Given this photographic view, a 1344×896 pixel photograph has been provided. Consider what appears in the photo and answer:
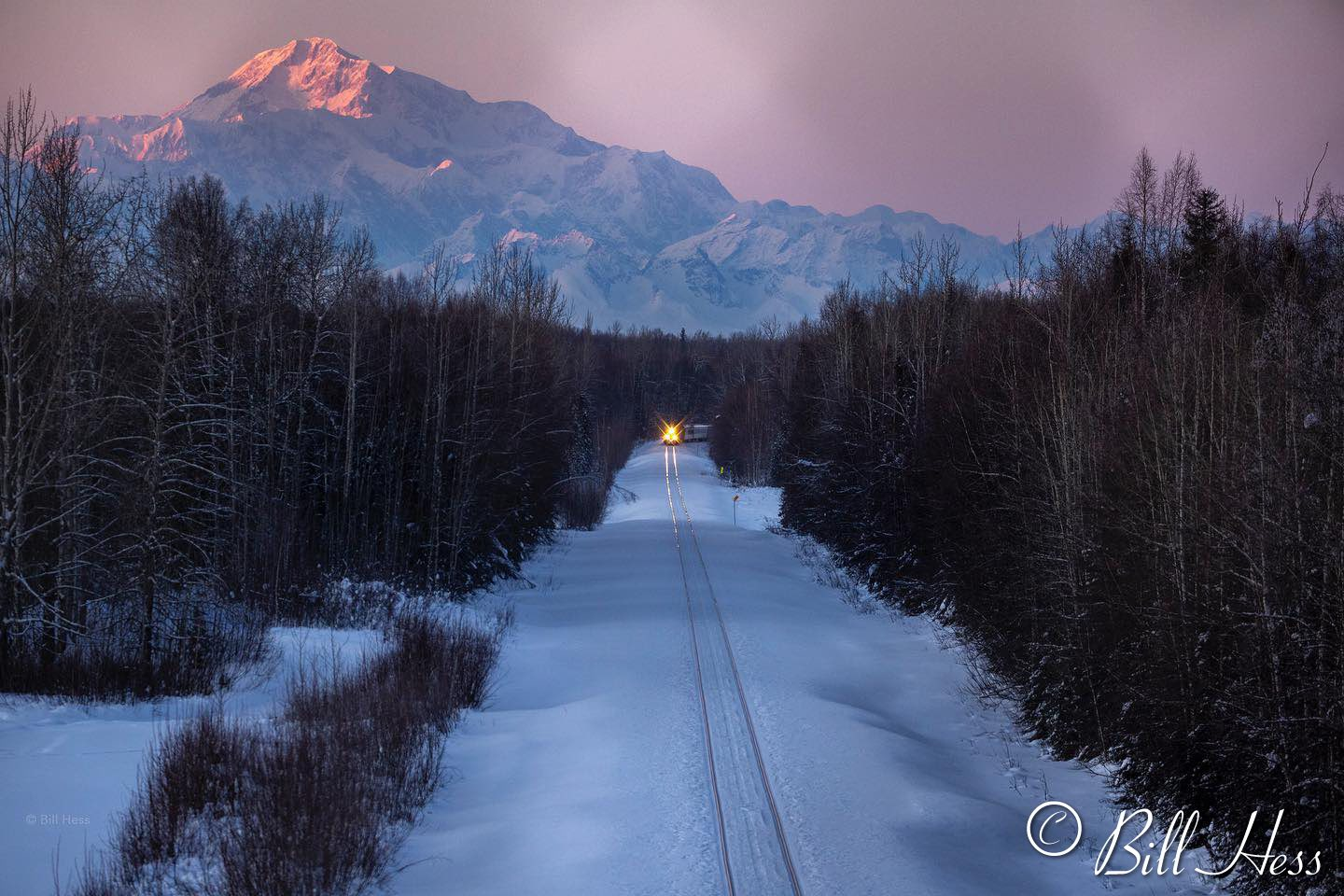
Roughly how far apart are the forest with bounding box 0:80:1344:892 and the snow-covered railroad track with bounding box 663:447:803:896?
402 centimetres

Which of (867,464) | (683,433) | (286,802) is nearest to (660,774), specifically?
(286,802)

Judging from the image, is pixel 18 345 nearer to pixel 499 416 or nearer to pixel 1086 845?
pixel 499 416

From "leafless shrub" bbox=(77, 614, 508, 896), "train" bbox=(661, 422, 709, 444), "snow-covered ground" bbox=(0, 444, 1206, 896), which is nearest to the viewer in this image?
"leafless shrub" bbox=(77, 614, 508, 896)

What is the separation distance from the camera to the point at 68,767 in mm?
10375

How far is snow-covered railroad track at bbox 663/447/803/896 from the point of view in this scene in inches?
333

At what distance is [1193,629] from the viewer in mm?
9430

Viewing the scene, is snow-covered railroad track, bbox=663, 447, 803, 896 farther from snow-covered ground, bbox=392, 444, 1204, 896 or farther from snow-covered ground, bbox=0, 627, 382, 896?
snow-covered ground, bbox=0, 627, 382, 896

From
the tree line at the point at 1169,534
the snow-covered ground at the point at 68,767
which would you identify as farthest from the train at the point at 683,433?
the snow-covered ground at the point at 68,767

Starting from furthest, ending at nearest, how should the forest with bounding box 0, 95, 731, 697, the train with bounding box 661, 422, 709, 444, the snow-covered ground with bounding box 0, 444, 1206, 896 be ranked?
the train with bounding box 661, 422, 709, 444 < the forest with bounding box 0, 95, 731, 697 < the snow-covered ground with bounding box 0, 444, 1206, 896

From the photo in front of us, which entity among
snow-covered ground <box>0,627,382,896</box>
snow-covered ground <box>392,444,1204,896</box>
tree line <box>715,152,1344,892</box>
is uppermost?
tree line <box>715,152,1344,892</box>

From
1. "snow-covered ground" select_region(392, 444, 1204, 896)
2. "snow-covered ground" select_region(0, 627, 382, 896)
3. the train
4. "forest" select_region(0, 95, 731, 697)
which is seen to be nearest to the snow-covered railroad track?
"snow-covered ground" select_region(392, 444, 1204, 896)

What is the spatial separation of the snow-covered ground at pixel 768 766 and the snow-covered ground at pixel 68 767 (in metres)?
3.08

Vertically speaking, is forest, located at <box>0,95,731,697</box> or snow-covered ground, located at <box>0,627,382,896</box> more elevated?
forest, located at <box>0,95,731,697</box>

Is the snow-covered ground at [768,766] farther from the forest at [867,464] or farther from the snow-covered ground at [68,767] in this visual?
the snow-covered ground at [68,767]
